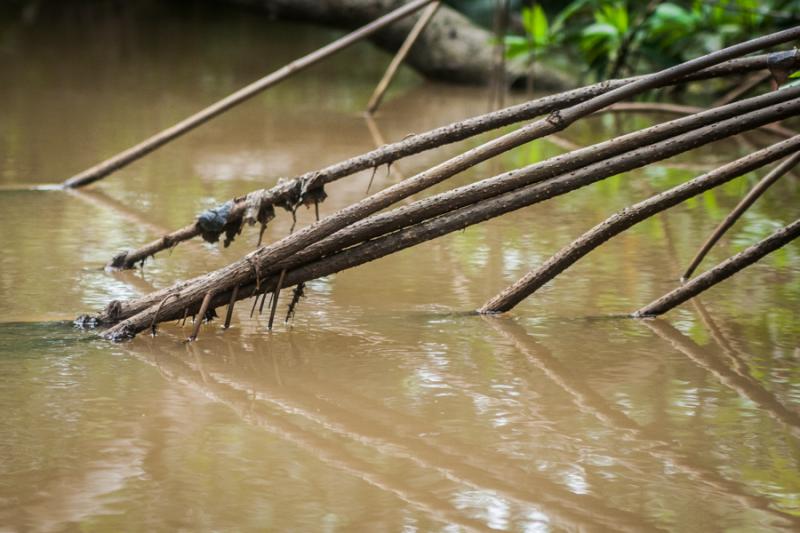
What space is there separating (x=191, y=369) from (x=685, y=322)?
1131 millimetres

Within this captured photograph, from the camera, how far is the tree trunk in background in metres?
7.12

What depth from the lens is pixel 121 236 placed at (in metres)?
3.54

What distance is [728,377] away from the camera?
2.39 meters

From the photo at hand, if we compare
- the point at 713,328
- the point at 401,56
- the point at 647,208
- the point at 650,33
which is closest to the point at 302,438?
the point at 647,208

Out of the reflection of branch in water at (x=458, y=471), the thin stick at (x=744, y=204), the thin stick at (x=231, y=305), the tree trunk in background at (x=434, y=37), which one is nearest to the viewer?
the reflection of branch in water at (x=458, y=471)

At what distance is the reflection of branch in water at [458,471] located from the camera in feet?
5.69

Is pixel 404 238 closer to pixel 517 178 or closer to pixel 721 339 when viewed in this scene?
pixel 517 178

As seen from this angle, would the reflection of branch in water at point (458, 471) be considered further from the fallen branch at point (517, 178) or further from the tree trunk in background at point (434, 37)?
the tree trunk in background at point (434, 37)

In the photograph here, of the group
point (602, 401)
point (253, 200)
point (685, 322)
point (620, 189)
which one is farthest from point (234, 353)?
point (620, 189)

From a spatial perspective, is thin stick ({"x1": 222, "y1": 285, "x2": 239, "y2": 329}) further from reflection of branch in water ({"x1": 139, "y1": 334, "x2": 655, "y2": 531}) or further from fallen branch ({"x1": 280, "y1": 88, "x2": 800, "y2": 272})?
reflection of branch in water ({"x1": 139, "y1": 334, "x2": 655, "y2": 531})

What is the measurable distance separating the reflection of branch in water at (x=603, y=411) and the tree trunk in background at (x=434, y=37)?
4615 millimetres

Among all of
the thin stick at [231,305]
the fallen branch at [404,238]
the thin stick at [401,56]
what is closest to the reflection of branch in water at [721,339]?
the fallen branch at [404,238]

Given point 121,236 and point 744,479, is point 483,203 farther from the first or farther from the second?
point 121,236

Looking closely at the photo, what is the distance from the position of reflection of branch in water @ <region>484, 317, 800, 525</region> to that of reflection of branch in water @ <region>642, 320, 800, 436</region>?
27 centimetres
